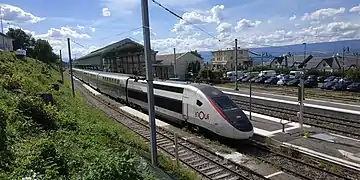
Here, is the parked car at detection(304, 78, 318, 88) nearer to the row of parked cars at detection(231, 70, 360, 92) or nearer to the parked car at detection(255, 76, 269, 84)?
the row of parked cars at detection(231, 70, 360, 92)

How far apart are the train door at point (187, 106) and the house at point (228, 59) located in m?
67.8

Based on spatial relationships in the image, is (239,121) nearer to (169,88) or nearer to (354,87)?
(169,88)

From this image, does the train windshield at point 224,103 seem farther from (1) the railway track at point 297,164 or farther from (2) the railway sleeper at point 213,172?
(2) the railway sleeper at point 213,172

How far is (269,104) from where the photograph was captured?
2684 centimetres

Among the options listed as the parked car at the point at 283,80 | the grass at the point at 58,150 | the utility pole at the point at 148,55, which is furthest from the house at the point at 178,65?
the utility pole at the point at 148,55

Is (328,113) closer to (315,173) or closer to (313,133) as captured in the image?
(313,133)

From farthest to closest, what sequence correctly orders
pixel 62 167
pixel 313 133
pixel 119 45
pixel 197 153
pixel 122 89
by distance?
1. pixel 119 45
2. pixel 122 89
3. pixel 313 133
4. pixel 197 153
5. pixel 62 167

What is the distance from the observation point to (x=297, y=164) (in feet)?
43.4

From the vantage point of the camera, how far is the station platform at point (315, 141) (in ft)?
44.9

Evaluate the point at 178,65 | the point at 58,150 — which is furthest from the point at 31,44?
the point at 58,150

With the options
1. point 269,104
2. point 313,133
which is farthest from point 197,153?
point 269,104

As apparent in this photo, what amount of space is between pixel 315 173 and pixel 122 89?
21.7 meters

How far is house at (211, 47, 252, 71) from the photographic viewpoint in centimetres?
8694

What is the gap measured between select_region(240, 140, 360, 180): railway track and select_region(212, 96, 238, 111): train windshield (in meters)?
2.18
